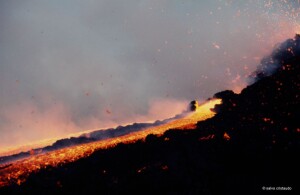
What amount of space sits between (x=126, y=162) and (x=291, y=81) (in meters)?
20.6

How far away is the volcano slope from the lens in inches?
846

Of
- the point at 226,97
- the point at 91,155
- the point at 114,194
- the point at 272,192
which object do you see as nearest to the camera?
the point at 272,192

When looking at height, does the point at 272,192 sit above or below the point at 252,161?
below

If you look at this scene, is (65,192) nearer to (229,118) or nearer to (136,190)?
(136,190)

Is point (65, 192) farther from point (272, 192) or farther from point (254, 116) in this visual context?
point (254, 116)

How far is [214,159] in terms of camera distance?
24.5m

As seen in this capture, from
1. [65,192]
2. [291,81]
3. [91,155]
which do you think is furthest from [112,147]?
[291,81]

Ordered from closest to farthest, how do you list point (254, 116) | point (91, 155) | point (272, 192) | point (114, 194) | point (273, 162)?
1. point (272, 192)
2. point (273, 162)
3. point (114, 194)
4. point (254, 116)
5. point (91, 155)

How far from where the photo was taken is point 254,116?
91.5 feet

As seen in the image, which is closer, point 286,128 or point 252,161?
point 252,161

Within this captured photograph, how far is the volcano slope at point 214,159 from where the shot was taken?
70.5ft

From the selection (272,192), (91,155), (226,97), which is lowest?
(272,192)

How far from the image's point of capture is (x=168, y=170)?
2398 centimetres

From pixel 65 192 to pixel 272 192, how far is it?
16.9 meters
